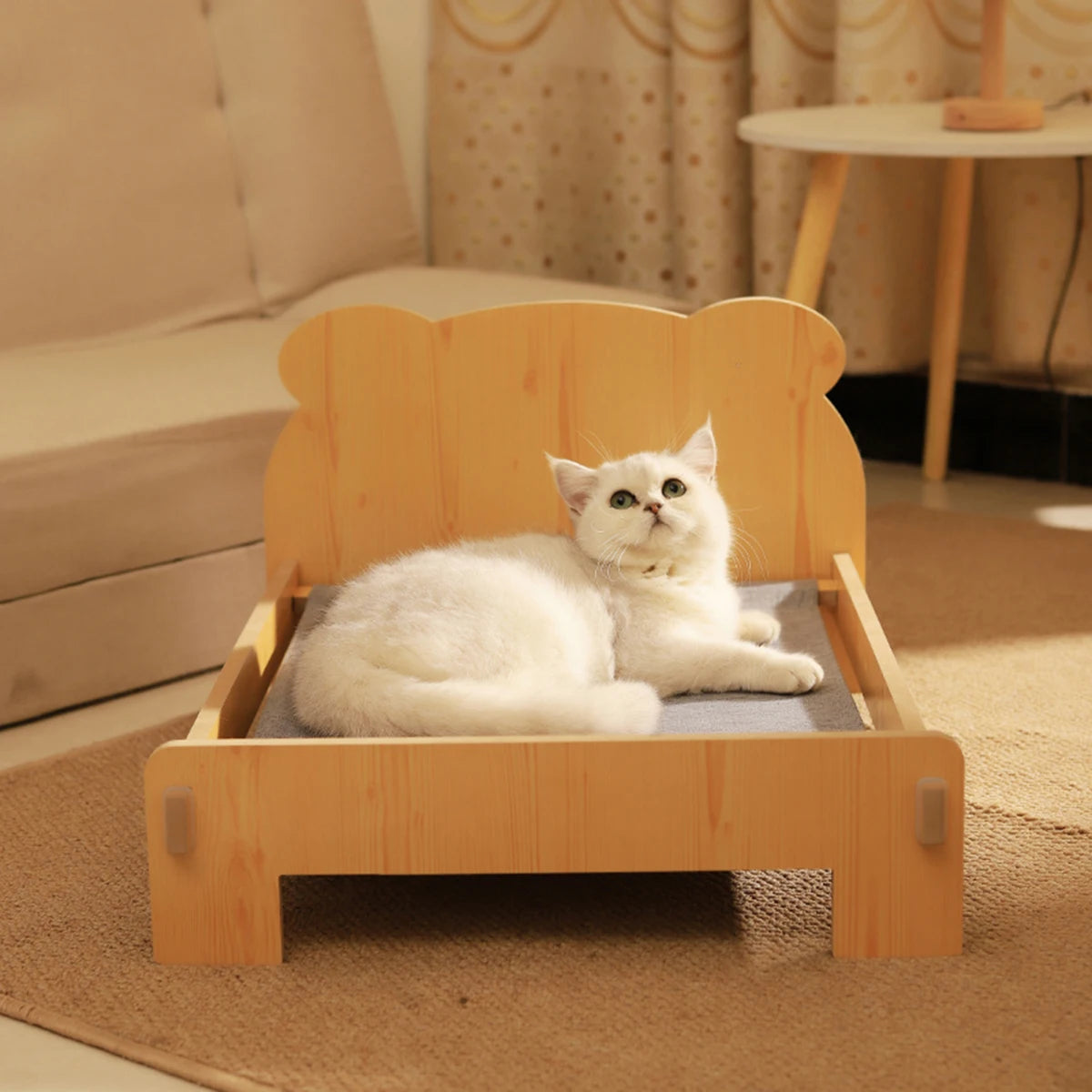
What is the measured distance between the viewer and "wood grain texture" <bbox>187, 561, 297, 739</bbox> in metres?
1.30

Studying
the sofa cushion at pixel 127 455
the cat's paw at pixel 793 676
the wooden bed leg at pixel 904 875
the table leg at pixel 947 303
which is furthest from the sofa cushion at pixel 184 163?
Answer: the wooden bed leg at pixel 904 875

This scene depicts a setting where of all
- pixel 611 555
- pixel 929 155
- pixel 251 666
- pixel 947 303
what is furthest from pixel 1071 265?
pixel 251 666

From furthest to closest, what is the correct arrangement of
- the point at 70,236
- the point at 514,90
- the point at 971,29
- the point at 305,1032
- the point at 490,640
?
the point at 514,90 < the point at 971,29 < the point at 70,236 < the point at 490,640 < the point at 305,1032

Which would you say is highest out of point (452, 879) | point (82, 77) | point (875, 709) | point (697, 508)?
point (82, 77)

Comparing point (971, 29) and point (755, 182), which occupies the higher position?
point (971, 29)

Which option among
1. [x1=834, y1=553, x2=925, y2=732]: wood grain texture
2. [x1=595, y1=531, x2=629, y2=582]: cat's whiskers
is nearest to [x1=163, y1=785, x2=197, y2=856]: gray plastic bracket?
[x1=595, y1=531, x2=629, y2=582]: cat's whiskers

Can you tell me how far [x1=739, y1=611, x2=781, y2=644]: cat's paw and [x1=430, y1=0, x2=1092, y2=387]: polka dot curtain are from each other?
4.56ft

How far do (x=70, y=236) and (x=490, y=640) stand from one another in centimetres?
126

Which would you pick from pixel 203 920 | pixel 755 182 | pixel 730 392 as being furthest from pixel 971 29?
pixel 203 920

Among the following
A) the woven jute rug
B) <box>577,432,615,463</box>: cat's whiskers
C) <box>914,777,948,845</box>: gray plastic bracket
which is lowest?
the woven jute rug

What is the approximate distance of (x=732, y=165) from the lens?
280cm

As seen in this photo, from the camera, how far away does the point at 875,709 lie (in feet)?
4.42

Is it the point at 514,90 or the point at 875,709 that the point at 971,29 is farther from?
the point at 875,709

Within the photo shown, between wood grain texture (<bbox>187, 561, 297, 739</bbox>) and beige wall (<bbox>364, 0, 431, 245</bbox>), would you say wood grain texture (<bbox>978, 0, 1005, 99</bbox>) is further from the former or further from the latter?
wood grain texture (<bbox>187, 561, 297, 739</bbox>)
